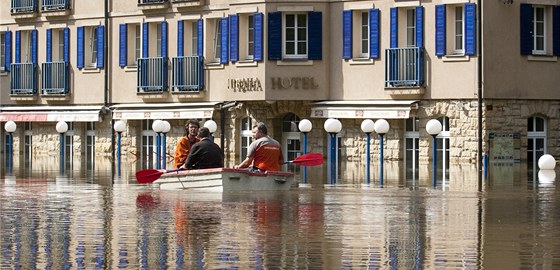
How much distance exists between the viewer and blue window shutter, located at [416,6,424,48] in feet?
164

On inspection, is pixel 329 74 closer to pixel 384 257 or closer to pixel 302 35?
pixel 302 35

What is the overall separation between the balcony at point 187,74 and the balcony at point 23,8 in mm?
8280

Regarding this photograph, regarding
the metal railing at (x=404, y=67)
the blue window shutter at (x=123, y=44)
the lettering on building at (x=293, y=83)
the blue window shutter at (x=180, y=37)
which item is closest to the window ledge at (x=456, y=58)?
the metal railing at (x=404, y=67)

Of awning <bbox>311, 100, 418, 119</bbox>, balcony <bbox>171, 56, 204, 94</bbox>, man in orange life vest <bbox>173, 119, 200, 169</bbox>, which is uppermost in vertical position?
balcony <bbox>171, 56, 204, 94</bbox>

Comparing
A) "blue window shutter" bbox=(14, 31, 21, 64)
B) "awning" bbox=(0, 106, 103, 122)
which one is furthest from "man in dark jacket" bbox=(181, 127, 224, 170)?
"blue window shutter" bbox=(14, 31, 21, 64)

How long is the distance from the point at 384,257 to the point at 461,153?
105 feet

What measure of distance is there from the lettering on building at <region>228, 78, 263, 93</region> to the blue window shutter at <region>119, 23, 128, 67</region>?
6.59m

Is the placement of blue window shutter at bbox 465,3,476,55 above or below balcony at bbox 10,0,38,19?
below

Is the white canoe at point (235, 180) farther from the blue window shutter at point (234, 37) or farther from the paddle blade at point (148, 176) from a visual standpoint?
the blue window shutter at point (234, 37)

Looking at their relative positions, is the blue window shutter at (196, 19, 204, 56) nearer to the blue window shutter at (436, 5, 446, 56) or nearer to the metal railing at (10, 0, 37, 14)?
the metal railing at (10, 0, 37, 14)

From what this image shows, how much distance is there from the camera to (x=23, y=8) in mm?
63156

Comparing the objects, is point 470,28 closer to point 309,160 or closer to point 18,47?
point 309,160

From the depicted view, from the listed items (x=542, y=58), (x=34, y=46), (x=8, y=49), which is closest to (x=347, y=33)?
(x=542, y=58)

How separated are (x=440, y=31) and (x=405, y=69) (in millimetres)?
1981
